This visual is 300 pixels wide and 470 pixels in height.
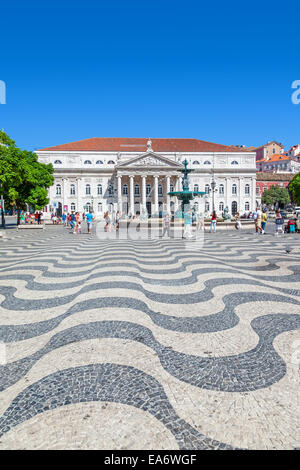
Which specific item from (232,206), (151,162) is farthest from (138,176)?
(232,206)

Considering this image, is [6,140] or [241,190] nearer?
[6,140]

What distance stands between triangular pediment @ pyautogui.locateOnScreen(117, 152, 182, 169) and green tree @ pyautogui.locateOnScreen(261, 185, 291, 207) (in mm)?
29044

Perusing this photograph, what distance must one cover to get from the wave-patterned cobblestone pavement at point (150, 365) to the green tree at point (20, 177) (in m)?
20.6

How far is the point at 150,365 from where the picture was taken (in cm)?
264

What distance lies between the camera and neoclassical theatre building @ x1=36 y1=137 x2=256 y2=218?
55938 millimetres

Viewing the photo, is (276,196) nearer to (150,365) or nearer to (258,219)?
(258,219)

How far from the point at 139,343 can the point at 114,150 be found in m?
60.1

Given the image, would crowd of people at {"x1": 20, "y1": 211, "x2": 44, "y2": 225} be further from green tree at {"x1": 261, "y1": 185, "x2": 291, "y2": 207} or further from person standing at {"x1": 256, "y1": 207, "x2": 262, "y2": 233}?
green tree at {"x1": 261, "y1": 185, "x2": 291, "y2": 207}

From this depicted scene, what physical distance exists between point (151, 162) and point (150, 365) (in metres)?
54.8

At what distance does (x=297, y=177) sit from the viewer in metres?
50.4

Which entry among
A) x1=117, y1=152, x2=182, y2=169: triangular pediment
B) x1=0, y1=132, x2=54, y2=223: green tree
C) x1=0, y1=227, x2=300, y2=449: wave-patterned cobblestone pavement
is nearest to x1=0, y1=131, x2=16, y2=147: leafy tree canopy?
x1=0, y1=132, x2=54, y2=223: green tree

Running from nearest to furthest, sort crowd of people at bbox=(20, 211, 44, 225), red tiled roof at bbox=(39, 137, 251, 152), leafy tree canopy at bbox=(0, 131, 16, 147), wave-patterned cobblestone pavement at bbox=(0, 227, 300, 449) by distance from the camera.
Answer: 1. wave-patterned cobblestone pavement at bbox=(0, 227, 300, 449)
2. leafy tree canopy at bbox=(0, 131, 16, 147)
3. crowd of people at bbox=(20, 211, 44, 225)
4. red tiled roof at bbox=(39, 137, 251, 152)
